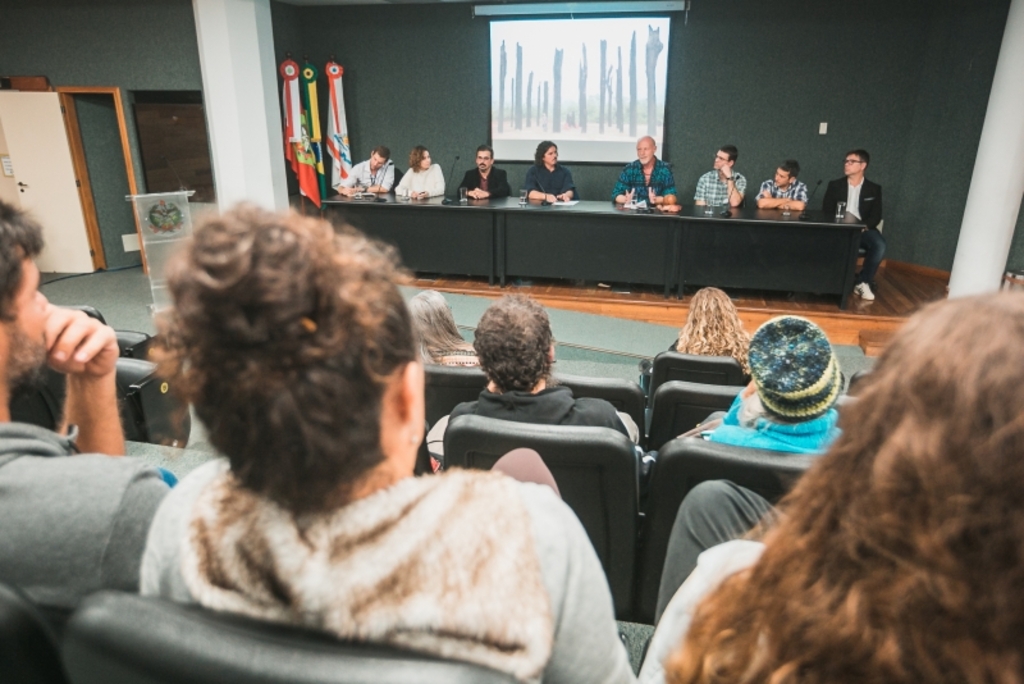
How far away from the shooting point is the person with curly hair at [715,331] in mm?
2619

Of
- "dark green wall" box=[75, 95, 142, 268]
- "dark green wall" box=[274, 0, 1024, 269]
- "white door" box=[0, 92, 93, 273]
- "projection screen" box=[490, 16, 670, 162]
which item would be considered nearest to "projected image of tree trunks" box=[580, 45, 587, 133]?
"projection screen" box=[490, 16, 670, 162]

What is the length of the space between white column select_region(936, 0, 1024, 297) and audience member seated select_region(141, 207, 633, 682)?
526cm

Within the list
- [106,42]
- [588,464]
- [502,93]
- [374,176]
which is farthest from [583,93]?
[588,464]

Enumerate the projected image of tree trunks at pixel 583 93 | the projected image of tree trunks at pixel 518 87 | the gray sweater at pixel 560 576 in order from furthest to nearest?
the projected image of tree trunks at pixel 518 87, the projected image of tree trunks at pixel 583 93, the gray sweater at pixel 560 576

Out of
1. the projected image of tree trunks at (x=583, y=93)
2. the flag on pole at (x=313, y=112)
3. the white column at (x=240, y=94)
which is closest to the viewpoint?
the white column at (x=240, y=94)

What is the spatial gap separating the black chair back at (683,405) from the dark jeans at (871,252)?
3.99 meters

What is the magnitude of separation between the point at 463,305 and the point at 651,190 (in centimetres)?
193

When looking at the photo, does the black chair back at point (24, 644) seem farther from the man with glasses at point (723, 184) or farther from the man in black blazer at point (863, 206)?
the man in black blazer at point (863, 206)

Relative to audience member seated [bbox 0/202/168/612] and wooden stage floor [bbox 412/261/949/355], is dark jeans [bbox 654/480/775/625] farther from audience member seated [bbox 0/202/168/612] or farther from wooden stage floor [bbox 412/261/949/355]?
wooden stage floor [bbox 412/261/949/355]

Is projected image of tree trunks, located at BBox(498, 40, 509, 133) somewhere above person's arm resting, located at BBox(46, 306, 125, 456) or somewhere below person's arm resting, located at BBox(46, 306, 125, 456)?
above

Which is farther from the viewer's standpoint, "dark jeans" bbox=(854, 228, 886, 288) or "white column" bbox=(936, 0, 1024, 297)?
"dark jeans" bbox=(854, 228, 886, 288)

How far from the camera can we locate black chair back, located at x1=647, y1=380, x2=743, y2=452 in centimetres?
206

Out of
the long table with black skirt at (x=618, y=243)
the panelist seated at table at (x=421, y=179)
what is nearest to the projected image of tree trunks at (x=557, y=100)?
the panelist seated at table at (x=421, y=179)

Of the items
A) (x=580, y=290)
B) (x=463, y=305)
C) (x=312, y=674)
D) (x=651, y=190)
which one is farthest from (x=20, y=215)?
(x=651, y=190)
